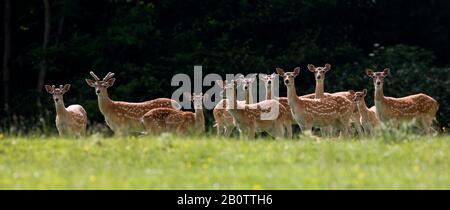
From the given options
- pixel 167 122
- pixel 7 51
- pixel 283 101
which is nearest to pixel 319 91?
pixel 283 101

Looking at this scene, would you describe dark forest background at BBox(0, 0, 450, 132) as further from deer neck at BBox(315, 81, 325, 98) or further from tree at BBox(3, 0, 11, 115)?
deer neck at BBox(315, 81, 325, 98)

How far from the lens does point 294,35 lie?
2988cm

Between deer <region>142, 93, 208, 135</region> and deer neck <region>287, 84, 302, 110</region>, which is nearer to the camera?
deer <region>142, 93, 208, 135</region>

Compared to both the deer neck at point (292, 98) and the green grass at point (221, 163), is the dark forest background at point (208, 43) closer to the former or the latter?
the deer neck at point (292, 98)

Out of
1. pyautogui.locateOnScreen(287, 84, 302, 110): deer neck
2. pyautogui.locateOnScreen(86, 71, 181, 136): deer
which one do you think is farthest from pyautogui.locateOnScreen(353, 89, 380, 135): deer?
pyautogui.locateOnScreen(86, 71, 181, 136): deer

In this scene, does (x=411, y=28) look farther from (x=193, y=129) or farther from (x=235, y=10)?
(x=193, y=129)

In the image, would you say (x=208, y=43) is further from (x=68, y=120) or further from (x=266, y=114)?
(x=266, y=114)

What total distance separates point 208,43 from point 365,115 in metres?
10.6

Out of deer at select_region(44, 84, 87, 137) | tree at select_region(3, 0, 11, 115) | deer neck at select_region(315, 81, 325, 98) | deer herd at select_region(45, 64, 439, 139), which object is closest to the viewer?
deer herd at select_region(45, 64, 439, 139)

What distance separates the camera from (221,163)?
42.1ft

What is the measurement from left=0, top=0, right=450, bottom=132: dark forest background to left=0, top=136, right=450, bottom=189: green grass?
41.1 feet

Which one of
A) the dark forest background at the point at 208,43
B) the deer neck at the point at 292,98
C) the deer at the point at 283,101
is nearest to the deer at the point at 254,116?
the deer neck at the point at 292,98

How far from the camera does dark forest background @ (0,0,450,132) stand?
27.5 meters
